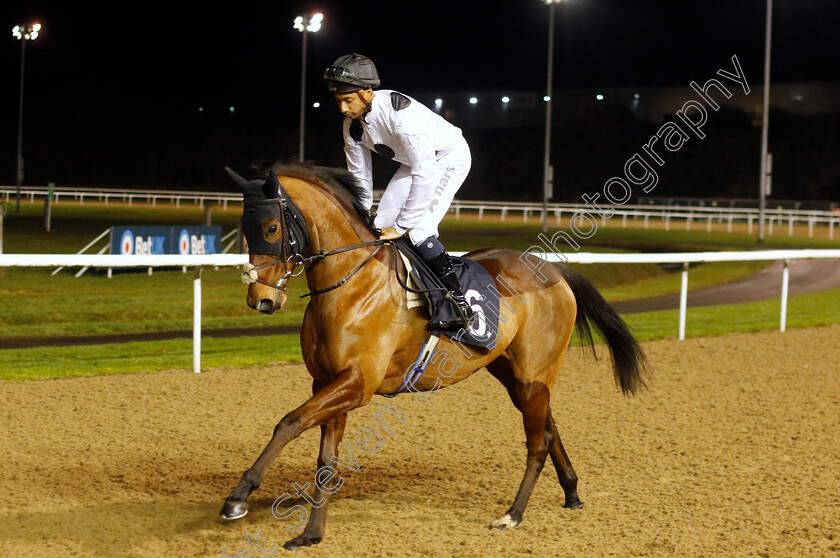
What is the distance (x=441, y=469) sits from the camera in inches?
194

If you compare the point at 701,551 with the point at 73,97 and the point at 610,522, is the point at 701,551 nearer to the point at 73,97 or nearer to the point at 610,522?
the point at 610,522

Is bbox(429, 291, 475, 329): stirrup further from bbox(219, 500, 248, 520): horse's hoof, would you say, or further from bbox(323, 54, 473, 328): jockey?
bbox(219, 500, 248, 520): horse's hoof

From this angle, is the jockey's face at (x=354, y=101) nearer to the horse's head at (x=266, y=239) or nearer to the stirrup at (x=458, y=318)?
the horse's head at (x=266, y=239)

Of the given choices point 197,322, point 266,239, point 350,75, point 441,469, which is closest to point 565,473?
point 441,469

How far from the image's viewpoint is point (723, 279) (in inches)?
731

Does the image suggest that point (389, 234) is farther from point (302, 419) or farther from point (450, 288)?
point (302, 419)

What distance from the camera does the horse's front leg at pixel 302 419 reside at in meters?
3.26

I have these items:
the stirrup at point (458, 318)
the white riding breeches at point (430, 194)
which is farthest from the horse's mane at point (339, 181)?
the stirrup at point (458, 318)

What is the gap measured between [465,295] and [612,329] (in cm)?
122

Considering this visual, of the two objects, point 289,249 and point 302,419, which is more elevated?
point 289,249

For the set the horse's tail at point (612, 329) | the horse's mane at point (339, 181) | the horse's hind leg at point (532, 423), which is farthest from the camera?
the horse's tail at point (612, 329)

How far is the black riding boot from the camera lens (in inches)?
156

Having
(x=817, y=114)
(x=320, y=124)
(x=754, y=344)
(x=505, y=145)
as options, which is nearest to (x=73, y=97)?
(x=320, y=124)

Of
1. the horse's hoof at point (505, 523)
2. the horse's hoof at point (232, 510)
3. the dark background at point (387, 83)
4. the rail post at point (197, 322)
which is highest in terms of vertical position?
the dark background at point (387, 83)
